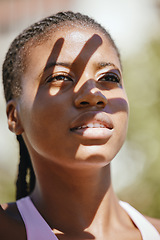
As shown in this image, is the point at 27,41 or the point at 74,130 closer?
the point at 74,130

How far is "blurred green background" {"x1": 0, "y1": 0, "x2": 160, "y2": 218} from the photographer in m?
4.21

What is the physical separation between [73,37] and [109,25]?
3309 mm

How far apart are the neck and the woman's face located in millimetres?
131

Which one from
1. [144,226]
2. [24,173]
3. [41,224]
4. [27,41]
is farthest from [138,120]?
[41,224]

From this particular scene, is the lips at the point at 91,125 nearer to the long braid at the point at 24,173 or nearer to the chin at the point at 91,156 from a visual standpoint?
the chin at the point at 91,156

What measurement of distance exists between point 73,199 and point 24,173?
0.63 meters

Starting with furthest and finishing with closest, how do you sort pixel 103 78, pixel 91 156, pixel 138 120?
1. pixel 138 120
2. pixel 103 78
3. pixel 91 156

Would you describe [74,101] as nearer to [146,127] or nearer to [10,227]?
[10,227]

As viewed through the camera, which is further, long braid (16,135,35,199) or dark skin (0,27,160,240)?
long braid (16,135,35,199)

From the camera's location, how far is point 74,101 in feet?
5.82

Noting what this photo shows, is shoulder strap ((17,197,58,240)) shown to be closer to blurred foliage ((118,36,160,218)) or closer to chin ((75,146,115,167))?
chin ((75,146,115,167))

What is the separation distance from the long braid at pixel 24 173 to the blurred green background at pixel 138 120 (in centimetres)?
183

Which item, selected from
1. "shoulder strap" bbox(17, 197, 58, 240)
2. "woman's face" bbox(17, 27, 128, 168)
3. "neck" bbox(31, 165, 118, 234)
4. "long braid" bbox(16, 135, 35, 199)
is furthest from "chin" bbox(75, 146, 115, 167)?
"long braid" bbox(16, 135, 35, 199)

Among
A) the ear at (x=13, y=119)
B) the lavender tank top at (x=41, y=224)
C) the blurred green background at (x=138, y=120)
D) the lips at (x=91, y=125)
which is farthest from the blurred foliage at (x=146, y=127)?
the lips at (x=91, y=125)
